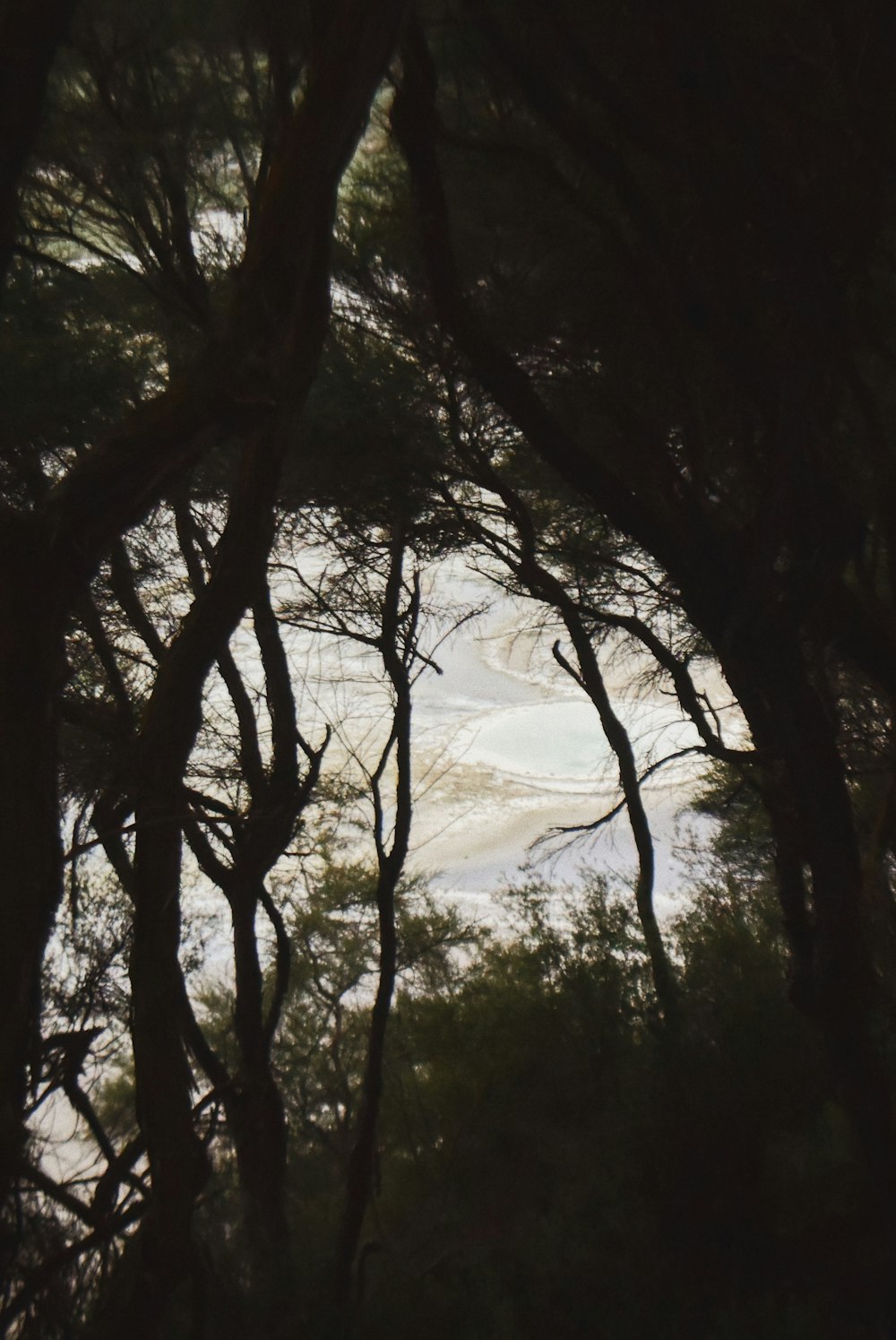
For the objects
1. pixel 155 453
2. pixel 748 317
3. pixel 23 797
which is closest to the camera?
pixel 23 797

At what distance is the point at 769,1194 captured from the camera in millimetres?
4336

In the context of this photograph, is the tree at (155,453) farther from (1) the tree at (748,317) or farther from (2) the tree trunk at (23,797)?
(1) the tree at (748,317)

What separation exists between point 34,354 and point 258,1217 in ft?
13.0

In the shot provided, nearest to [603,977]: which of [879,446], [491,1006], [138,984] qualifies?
[491,1006]

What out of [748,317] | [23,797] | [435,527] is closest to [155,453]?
[23,797]

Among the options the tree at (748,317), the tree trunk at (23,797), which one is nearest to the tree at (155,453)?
the tree trunk at (23,797)

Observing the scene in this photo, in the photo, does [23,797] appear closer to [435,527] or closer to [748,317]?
[748,317]

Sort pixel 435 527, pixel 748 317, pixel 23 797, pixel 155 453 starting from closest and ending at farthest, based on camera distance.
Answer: pixel 23 797 < pixel 155 453 < pixel 748 317 < pixel 435 527

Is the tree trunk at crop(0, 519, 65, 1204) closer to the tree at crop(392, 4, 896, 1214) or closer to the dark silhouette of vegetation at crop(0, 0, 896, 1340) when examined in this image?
the dark silhouette of vegetation at crop(0, 0, 896, 1340)

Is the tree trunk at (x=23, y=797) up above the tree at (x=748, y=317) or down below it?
below

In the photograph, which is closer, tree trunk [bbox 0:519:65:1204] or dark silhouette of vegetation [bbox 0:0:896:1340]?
tree trunk [bbox 0:519:65:1204]

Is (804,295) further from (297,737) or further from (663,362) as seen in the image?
(297,737)

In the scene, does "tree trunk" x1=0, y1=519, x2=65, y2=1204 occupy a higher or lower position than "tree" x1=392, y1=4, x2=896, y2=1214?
lower

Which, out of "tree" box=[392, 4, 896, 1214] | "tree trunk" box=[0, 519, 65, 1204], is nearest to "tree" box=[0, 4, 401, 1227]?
"tree trunk" box=[0, 519, 65, 1204]
